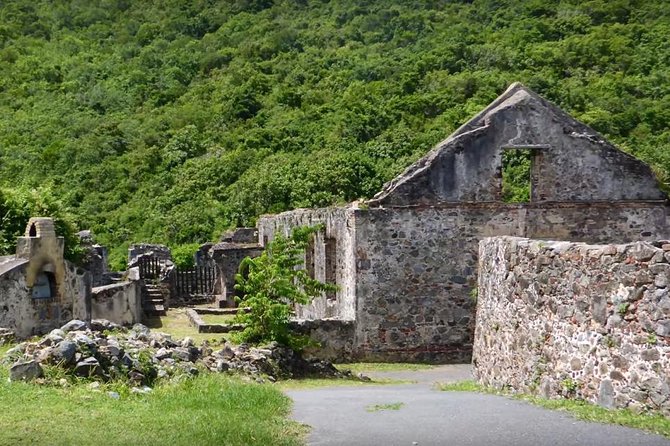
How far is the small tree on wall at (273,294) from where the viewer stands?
15.3 meters

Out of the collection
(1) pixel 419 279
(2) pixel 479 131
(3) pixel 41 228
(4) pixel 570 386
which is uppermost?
(2) pixel 479 131

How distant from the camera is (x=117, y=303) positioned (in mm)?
22359

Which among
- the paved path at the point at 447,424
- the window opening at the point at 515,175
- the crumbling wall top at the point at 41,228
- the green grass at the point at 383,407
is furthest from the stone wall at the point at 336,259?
the window opening at the point at 515,175

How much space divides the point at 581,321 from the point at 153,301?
19.7 m

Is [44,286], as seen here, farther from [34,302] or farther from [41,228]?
[41,228]

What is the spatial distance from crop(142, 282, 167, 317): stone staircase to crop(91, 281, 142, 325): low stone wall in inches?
84.0

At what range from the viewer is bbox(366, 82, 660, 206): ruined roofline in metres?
17.2

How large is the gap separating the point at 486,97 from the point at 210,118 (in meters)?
18.8

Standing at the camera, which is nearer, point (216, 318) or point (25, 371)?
point (25, 371)

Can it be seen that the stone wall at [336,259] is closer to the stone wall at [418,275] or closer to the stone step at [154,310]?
the stone wall at [418,275]

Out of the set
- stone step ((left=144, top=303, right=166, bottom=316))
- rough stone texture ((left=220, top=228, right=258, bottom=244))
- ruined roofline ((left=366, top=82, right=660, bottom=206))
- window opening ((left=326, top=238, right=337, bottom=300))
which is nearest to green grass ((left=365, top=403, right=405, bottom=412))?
ruined roofline ((left=366, top=82, right=660, bottom=206))

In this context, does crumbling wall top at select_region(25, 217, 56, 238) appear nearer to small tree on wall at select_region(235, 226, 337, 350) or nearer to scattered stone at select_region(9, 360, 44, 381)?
A: small tree on wall at select_region(235, 226, 337, 350)

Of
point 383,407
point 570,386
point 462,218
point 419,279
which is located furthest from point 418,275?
point 383,407

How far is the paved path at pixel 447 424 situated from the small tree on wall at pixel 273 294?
4.36 meters
